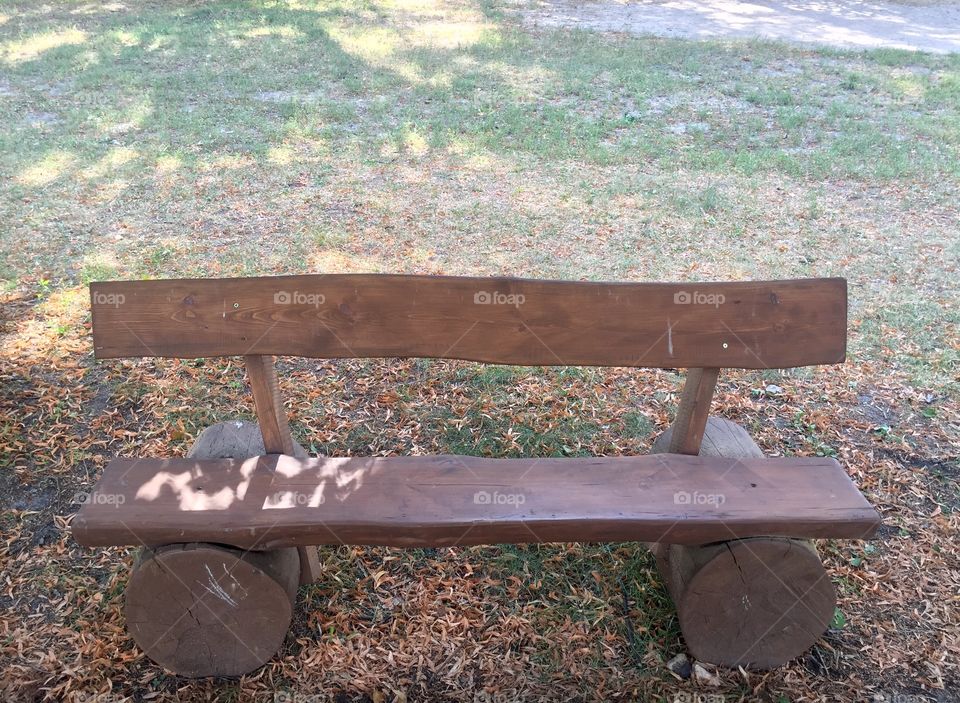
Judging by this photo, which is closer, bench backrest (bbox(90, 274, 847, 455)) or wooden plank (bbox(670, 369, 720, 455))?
bench backrest (bbox(90, 274, 847, 455))

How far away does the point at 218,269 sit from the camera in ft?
19.0

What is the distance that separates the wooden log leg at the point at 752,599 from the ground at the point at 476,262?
116 millimetres

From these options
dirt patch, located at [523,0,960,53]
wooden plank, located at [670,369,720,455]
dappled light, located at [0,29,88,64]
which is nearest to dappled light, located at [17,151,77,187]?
dappled light, located at [0,29,88,64]

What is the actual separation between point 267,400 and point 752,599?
80.4 inches

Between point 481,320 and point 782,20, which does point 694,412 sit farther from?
point 782,20

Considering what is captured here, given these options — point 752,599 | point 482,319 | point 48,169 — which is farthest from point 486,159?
point 752,599

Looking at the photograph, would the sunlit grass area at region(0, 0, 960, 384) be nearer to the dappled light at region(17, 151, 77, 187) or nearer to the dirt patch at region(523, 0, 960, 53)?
the dappled light at region(17, 151, 77, 187)

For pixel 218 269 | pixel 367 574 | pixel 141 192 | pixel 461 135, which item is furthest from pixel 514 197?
pixel 367 574

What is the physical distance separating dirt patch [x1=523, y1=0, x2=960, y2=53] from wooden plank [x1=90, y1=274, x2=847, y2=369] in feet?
35.6

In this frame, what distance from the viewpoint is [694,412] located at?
3.06m

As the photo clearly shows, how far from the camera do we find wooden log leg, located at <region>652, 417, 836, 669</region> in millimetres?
2777

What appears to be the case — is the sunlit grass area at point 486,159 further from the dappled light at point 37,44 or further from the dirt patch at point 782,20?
the dirt patch at point 782,20

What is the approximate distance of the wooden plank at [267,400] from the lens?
9.84ft

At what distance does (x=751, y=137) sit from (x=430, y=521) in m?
7.22
